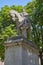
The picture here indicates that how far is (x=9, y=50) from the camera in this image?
8906 millimetres

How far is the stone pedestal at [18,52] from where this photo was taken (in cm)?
856

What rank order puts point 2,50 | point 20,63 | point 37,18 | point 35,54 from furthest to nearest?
point 2,50 < point 37,18 < point 35,54 < point 20,63

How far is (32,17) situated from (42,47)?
2.38m

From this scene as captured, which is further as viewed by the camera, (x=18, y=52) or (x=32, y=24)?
(x=32, y=24)

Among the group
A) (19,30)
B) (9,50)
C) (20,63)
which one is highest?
(19,30)

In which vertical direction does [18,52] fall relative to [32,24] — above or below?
below

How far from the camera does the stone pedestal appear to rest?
28.1 feet

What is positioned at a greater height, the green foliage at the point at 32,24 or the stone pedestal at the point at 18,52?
the green foliage at the point at 32,24

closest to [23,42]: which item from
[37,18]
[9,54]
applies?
[9,54]

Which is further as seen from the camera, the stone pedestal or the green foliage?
the green foliage

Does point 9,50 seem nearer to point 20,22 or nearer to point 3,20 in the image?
point 20,22

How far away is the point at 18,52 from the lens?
28.3 ft

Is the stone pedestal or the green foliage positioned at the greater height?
the green foliage

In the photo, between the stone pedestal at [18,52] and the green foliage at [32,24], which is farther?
the green foliage at [32,24]
